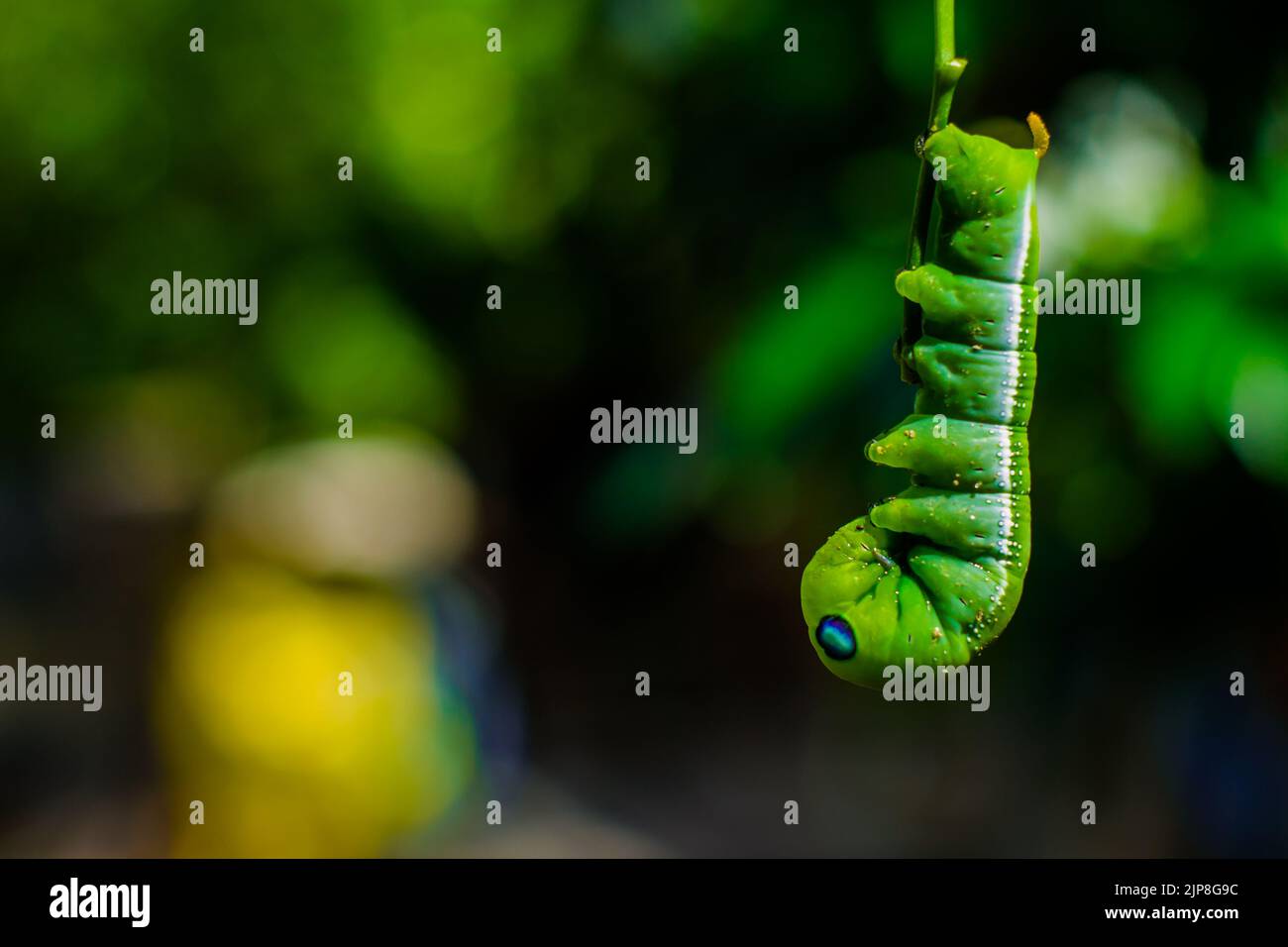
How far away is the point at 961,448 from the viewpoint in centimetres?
137

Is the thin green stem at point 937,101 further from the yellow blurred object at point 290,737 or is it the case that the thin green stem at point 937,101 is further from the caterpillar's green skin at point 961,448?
the yellow blurred object at point 290,737

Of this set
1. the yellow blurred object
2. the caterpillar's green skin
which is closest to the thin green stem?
the caterpillar's green skin

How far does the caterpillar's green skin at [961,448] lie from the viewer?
1361 millimetres

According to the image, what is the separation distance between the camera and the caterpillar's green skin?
1.36m

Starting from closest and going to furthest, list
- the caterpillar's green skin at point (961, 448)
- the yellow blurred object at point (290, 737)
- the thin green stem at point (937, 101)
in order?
the thin green stem at point (937, 101) < the caterpillar's green skin at point (961, 448) < the yellow blurred object at point (290, 737)

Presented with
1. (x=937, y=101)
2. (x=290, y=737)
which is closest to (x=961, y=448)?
(x=937, y=101)

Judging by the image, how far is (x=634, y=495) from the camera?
254 centimetres

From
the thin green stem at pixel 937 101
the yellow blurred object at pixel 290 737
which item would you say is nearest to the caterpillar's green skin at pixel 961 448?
the thin green stem at pixel 937 101

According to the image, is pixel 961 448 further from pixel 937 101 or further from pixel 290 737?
pixel 290 737

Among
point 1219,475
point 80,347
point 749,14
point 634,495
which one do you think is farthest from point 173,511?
point 1219,475

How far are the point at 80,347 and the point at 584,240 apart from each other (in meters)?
1.20

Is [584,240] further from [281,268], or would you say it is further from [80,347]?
[80,347]

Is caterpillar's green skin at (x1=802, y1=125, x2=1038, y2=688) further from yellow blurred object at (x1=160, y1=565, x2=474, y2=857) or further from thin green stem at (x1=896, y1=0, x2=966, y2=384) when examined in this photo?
yellow blurred object at (x1=160, y1=565, x2=474, y2=857)

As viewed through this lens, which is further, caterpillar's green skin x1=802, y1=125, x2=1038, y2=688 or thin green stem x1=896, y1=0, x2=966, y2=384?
caterpillar's green skin x1=802, y1=125, x2=1038, y2=688
